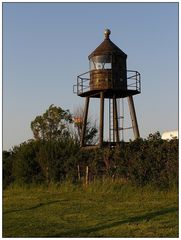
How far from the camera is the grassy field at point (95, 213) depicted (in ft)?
33.2

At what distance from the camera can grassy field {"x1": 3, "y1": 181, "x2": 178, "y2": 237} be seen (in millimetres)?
10117

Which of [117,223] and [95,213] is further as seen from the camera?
[95,213]

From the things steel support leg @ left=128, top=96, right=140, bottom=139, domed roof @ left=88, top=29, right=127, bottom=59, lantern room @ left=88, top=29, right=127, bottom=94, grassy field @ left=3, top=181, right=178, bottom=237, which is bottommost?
grassy field @ left=3, top=181, right=178, bottom=237

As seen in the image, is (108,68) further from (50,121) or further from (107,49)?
(50,121)

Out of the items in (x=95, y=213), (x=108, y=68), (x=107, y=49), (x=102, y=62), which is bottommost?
(x=95, y=213)

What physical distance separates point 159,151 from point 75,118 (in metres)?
27.4

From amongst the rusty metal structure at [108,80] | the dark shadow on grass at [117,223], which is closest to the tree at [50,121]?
the rusty metal structure at [108,80]

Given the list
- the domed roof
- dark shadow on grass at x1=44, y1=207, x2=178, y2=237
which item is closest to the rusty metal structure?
the domed roof

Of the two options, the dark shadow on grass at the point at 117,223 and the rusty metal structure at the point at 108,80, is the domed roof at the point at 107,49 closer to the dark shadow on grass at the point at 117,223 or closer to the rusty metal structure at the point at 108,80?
the rusty metal structure at the point at 108,80

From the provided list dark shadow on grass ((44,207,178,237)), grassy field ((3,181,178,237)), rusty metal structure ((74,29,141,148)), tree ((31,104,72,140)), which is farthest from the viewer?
tree ((31,104,72,140))

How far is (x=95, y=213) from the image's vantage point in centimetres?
1270

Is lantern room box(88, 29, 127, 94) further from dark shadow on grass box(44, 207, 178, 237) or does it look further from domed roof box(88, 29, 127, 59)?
dark shadow on grass box(44, 207, 178, 237)

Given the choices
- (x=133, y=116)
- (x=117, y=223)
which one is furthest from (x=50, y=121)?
(x=117, y=223)

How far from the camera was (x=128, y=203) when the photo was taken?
48.1 feet
